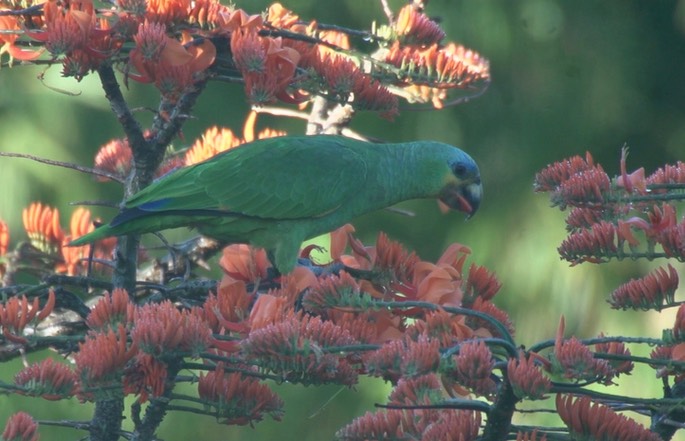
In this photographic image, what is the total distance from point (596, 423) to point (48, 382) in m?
0.72

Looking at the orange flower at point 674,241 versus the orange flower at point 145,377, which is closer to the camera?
the orange flower at point 145,377

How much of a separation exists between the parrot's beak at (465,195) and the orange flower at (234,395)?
4.47 feet

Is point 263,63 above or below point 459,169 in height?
below

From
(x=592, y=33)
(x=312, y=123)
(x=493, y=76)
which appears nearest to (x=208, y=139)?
(x=312, y=123)

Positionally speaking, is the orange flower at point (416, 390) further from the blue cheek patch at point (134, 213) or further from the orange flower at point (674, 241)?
the blue cheek patch at point (134, 213)

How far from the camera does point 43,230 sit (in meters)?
2.46

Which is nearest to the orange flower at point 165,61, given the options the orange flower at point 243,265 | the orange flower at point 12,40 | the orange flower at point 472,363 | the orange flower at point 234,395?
the orange flower at point 12,40

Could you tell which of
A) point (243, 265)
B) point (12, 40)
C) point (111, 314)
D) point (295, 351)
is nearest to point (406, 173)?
point (243, 265)

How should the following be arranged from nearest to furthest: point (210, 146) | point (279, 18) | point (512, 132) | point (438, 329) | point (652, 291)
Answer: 1. point (438, 329)
2. point (652, 291)
3. point (279, 18)
4. point (210, 146)
5. point (512, 132)

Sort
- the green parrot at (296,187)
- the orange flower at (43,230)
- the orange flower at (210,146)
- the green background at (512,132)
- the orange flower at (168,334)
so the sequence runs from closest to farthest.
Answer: the orange flower at (168,334), the green parrot at (296,187), the orange flower at (43,230), the orange flower at (210,146), the green background at (512,132)

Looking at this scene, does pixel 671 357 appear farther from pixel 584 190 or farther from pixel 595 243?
pixel 584 190

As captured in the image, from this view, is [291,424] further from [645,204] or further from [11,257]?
[645,204]

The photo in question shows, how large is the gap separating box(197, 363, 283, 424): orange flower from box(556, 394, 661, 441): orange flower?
0.45 metres

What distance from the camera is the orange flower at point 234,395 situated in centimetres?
141
